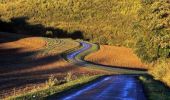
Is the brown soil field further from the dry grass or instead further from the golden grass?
the dry grass

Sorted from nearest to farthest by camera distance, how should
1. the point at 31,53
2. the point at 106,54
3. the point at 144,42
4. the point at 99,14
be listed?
the point at 144,42
the point at 31,53
the point at 106,54
the point at 99,14

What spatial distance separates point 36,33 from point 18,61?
68.8 metres

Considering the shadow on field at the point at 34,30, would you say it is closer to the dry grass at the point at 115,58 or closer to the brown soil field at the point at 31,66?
the brown soil field at the point at 31,66

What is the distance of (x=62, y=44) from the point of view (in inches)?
3750

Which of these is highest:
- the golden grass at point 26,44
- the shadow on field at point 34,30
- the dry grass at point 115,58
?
the shadow on field at point 34,30

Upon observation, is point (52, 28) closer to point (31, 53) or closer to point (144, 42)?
point (31, 53)

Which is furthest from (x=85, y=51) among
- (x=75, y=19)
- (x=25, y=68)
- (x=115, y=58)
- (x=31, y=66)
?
(x=75, y=19)

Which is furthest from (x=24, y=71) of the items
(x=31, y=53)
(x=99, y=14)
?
(x=99, y=14)

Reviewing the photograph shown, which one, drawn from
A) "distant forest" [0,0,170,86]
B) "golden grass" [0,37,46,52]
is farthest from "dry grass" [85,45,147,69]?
"golden grass" [0,37,46,52]

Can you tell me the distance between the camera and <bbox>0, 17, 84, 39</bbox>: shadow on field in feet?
421

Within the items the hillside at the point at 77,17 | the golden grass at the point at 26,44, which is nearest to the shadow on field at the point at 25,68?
the golden grass at the point at 26,44

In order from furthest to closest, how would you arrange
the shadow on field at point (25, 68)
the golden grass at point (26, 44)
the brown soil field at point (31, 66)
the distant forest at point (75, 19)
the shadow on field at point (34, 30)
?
the distant forest at point (75, 19) < the shadow on field at point (34, 30) < the golden grass at point (26, 44) < the shadow on field at point (25, 68) < the brown soil field at point (31, 66)

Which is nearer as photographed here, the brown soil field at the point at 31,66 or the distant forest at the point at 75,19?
the brown soil field at the point at 31,66

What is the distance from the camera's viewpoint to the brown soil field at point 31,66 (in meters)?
41.0
